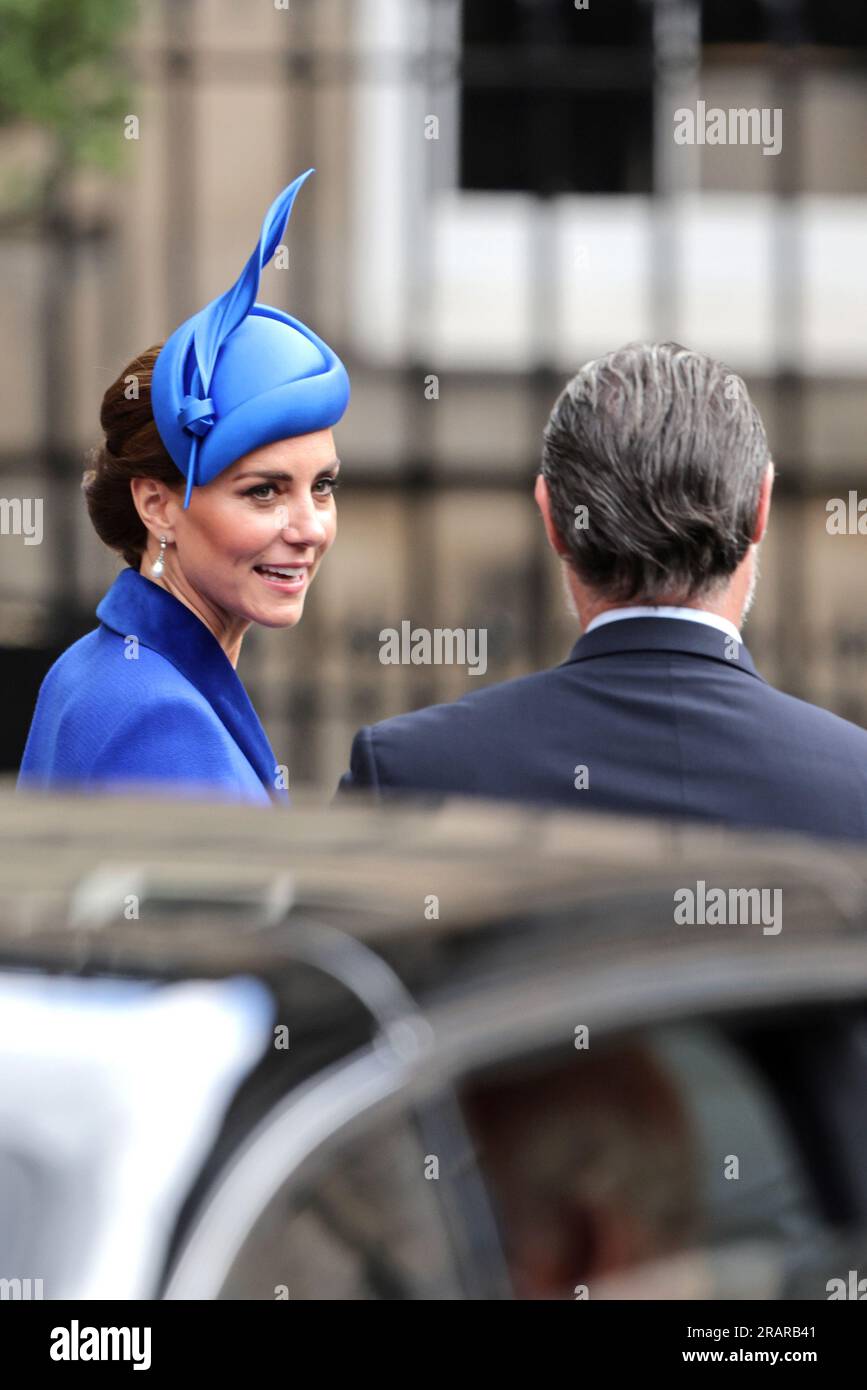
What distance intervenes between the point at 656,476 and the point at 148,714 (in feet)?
2.26

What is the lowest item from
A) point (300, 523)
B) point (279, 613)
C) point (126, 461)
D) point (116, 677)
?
point (116, 677)

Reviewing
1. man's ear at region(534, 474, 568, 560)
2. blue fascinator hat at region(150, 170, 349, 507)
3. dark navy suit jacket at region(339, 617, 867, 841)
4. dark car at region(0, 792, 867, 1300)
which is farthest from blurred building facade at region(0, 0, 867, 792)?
dark car at region(0, 792, 867, 1300)

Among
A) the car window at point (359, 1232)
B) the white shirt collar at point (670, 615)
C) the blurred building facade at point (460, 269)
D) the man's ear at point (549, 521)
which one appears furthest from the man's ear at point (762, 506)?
the blurred building facade at point (460, 269)

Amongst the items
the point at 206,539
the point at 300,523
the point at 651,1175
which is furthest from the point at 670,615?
the point at 651,1175

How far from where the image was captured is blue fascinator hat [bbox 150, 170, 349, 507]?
8.32 feet

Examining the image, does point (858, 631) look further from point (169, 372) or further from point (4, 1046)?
point (4, 1046)

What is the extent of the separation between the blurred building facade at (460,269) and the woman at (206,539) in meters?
7.56

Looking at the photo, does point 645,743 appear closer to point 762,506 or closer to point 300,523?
point 762,506

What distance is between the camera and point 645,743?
2.31 m

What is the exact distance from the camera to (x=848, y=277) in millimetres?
11047

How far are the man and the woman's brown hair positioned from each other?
54cm

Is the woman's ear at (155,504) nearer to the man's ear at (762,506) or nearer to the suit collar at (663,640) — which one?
the suit collar at (663,640)

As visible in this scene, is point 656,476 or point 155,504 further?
point 155,504
